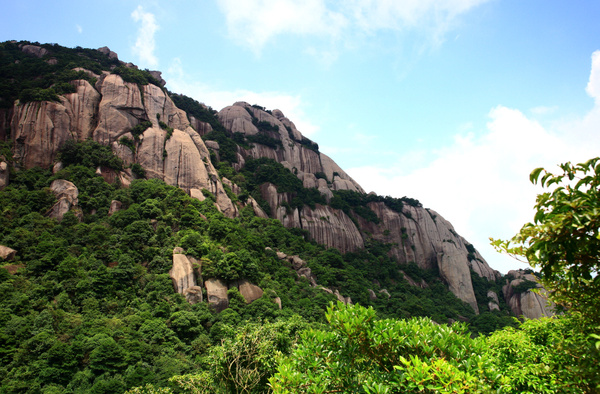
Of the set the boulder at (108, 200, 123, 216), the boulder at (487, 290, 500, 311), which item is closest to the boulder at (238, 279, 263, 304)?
the boulder at (108, 200, 123, 216)

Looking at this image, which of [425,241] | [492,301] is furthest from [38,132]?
[492,301]

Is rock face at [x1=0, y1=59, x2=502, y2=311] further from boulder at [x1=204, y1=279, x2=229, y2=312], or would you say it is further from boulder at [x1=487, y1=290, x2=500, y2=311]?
boulder at [x1=487, y1=290, x2=500, y2=311]

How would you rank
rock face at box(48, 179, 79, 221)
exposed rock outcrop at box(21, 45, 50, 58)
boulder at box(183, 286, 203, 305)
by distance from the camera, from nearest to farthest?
boulder at box(183, 286, 203, 305)
rock face at box(48, 179, 79, 221)
exposed rock outcrop at box(21, 45, 50, 58)

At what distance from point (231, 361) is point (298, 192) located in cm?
4500

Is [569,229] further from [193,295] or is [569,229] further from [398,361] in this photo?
[193,295]

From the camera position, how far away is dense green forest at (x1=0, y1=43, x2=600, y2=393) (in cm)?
670

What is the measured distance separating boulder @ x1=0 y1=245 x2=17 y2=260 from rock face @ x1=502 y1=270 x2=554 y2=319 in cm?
5585

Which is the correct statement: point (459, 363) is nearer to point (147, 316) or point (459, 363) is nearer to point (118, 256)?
point (147, 316)

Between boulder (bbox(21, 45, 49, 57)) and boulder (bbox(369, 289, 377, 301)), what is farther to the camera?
boulder (bbox(21, 45, 49, 57))

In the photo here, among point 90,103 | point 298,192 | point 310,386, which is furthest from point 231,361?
point 298,192

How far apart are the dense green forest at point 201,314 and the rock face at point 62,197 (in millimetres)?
733

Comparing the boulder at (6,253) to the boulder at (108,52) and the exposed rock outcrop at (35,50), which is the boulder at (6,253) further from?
the boulder at (108,52)

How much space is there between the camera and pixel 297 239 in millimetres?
48750

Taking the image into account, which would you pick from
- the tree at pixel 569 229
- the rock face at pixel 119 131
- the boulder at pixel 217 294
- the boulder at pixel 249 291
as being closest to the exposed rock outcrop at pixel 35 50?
the rock face at pixel 119 131
